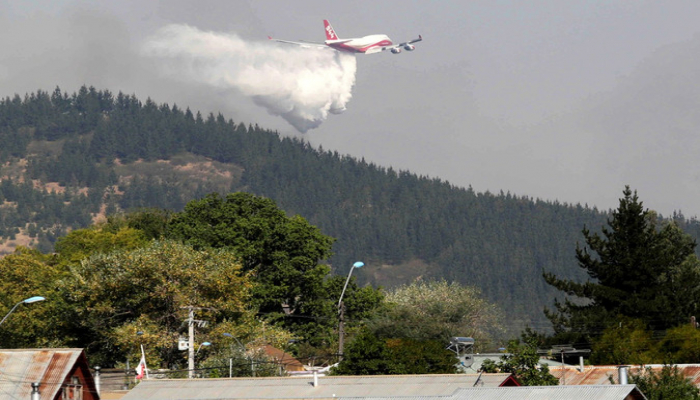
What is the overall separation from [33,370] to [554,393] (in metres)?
28.5

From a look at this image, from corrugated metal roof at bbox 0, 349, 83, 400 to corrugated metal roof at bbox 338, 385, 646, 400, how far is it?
21804 mm

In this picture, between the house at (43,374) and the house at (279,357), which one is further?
the house at (279,357)

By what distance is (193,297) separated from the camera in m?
106

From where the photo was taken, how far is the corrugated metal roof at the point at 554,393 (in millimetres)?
53500

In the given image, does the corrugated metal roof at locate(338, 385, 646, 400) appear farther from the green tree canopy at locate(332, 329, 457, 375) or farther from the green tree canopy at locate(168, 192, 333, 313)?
the green tree canopy at locate(168, 192, 333, 313)

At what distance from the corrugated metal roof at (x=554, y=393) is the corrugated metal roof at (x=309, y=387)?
8161 mm

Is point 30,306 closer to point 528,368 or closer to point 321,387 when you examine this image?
point 321,387

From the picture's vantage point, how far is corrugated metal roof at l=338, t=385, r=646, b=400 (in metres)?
53.5

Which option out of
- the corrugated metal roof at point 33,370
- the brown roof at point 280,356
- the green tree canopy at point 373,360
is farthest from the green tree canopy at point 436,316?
the corrugated metal roof at point 33,370

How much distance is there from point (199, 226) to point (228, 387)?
78.8 m

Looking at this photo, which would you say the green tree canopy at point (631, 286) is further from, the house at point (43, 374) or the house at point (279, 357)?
the house at point (43, 374)

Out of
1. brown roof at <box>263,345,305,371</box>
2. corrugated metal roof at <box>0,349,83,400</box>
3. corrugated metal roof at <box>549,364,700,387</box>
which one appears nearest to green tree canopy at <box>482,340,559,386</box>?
corrugated metal roof at <box>549,364,700,387</box>

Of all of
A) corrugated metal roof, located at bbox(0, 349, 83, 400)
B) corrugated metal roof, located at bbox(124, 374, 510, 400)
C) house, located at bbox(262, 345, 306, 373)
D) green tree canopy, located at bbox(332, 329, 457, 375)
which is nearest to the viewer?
corrugated metal roof, located at bbox(0, 349, 83, 400)

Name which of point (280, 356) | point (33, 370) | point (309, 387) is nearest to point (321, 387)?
point (309, 387)
